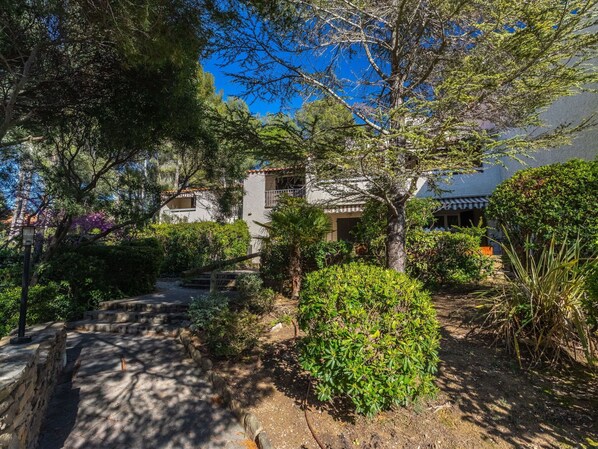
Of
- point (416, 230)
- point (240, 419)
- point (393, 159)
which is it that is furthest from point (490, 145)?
point (240, 419)

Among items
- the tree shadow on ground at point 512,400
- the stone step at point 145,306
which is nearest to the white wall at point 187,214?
the stone step at point 145,306

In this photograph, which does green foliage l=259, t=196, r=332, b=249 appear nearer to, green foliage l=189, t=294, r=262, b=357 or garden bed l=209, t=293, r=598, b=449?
green foliage l=189, t=294, r=262, b=357

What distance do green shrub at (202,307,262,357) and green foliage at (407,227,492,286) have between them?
19.5 feet

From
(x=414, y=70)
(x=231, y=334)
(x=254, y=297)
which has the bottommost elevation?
(x=231, y=334)

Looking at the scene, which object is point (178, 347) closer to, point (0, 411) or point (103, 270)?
point (0, 411)

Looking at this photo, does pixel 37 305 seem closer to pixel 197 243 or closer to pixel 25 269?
pixel 25 269

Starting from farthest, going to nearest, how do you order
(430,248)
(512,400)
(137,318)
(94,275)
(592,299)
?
(94,275)
(430,248)
(137,318)
(512,400)
(592,299)

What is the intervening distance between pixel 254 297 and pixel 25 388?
578 cm

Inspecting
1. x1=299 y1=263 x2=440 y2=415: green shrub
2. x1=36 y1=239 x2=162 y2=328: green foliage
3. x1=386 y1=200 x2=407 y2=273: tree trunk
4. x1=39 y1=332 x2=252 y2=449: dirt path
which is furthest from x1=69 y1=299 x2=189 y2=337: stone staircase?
x1=386 y1=200 x2=407 y2=273: tree trunk

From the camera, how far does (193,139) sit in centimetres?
1111

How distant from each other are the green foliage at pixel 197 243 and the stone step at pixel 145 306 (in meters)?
8.09

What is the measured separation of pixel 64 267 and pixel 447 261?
13117mm

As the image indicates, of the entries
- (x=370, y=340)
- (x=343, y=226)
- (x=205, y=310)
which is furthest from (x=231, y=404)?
(x=343, y=226)

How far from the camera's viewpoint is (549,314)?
529 cm
